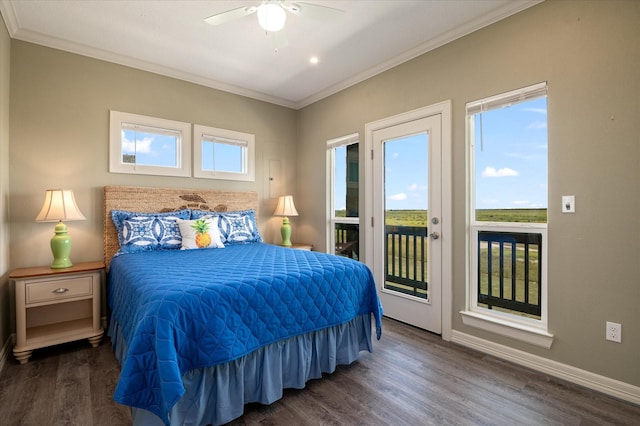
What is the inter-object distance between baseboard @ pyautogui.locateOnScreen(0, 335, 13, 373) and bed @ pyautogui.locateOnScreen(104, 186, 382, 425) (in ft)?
2.28

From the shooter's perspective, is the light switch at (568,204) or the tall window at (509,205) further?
the tall window at (509,205)

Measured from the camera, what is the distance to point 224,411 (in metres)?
1.62

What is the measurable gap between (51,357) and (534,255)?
3833 mm

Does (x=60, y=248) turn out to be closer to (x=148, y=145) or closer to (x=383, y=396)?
(x=148, y=145)

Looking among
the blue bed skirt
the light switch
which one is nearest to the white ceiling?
the light switch

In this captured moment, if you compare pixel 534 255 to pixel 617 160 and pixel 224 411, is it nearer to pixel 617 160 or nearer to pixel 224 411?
pixel 617 160

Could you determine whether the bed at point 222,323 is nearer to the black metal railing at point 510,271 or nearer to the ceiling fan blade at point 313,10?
the black metal railing at point 510,271

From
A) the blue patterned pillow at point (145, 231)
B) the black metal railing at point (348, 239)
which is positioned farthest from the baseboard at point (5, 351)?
the black metal railing at point (348, 239)

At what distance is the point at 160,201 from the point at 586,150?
3.73 metres

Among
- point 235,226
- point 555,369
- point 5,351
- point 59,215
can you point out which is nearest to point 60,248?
point 59,215

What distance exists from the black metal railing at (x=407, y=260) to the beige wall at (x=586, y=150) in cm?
65

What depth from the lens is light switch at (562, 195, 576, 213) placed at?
2105mm

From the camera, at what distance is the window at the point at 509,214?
2.32 m

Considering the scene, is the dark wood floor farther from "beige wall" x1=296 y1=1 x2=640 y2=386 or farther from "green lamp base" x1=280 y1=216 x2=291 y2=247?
"green lamp base" x1=280 y1=216 x2=291 y2=247
